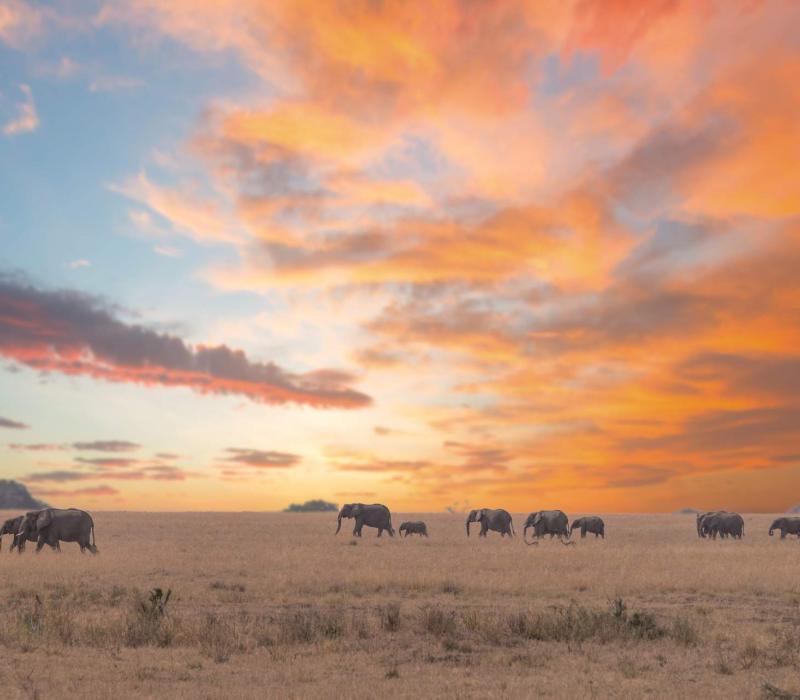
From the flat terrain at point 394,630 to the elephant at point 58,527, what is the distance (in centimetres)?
560

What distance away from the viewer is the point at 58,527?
3838cm

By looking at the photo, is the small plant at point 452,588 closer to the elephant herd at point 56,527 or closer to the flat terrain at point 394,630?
the flat terrain at point 394,630

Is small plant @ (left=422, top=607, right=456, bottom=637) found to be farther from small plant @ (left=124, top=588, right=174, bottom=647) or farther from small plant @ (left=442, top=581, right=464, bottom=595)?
small plant @ (left=442, top=581, right=464, bottom=595)

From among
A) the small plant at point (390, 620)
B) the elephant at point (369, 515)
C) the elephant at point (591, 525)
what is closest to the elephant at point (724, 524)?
the elephant at point (591, 525)

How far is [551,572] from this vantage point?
3008 cm

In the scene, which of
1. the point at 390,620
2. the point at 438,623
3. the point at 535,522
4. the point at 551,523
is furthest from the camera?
the point at 535,522


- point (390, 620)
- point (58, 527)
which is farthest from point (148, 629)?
point (58, 527)

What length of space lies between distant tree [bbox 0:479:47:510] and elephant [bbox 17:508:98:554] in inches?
6381

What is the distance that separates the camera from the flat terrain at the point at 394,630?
1391 cm

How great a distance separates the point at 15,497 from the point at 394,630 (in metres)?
195

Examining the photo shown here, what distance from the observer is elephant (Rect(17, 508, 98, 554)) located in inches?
1501

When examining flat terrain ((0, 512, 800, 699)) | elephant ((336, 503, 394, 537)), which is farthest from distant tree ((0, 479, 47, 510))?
flat terrain ((0, 512, 800, 699))

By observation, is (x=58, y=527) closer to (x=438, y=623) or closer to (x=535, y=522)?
(x=438, y=623)

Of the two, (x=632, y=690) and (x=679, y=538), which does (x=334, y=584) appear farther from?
(x=679, y=538)
